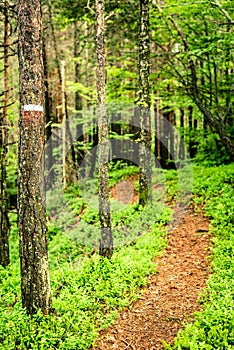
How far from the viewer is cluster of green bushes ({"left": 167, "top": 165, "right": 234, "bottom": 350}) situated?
5.17 metres

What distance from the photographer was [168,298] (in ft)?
24.1

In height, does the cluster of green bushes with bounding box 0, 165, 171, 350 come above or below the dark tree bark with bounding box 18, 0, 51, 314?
A: below

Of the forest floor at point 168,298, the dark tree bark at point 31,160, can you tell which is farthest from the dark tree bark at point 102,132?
the dark tree bark at point 31,160

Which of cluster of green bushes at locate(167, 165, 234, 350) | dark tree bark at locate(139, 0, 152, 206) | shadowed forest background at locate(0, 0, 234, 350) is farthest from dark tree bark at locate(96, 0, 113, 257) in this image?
dark tree bark at locate(139, 0, 152, 206)

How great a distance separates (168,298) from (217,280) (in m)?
1.05

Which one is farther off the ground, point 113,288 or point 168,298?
point 113,288

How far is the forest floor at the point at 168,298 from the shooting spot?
595cm

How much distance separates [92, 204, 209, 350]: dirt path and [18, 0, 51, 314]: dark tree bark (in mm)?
1460

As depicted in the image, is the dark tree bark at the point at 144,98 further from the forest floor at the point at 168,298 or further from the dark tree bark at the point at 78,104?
the dark tree bark at the point at 78,104

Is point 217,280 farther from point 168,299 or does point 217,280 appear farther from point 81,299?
point 81,299

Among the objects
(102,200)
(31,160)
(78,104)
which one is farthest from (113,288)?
(78,104)

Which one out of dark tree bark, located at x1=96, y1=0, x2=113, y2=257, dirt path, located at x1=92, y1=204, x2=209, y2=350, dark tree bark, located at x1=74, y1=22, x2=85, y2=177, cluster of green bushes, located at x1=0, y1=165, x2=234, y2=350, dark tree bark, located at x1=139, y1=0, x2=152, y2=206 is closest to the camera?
cluster of green bushes, located at x1=0, y1=165, x2=234, y2=350

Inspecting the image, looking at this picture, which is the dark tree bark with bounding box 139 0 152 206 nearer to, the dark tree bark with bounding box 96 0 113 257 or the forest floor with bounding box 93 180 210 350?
the forest floor with bounding box 93 180 210 350

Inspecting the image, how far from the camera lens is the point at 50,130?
18406 millimetres
